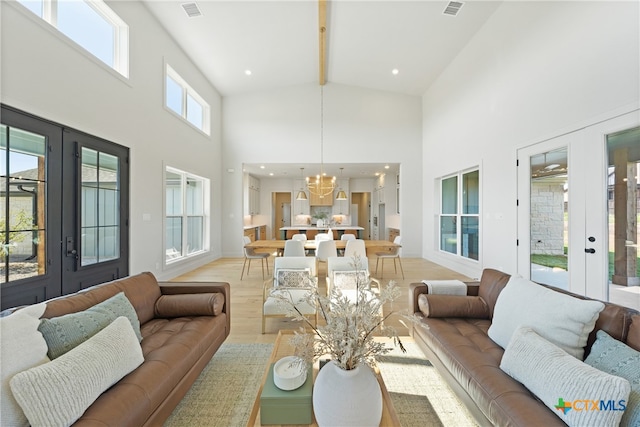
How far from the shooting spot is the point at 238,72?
6.46m

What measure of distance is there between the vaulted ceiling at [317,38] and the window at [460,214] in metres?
2.62

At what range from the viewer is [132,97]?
4059 mm

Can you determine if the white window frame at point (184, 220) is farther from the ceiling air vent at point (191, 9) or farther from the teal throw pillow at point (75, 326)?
the teal throw pillow at point (75, 326)

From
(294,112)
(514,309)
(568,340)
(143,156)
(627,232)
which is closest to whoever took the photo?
(568,340)

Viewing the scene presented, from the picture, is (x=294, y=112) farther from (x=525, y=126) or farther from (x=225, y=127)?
(x=525, y=126)

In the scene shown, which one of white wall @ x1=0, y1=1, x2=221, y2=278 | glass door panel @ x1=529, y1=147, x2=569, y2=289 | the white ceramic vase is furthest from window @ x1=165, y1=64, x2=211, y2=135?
glass door panel @ x1=529, y1=147, x2=569, y2=289

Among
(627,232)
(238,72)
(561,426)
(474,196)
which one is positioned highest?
(238,72)

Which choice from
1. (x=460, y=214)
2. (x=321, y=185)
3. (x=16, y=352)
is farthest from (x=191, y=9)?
(x=460, y=214)

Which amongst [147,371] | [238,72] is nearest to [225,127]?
[238,72]

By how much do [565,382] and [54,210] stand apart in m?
4.24

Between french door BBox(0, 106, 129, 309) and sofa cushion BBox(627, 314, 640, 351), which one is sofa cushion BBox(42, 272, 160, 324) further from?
sofa cushion BBox(627, 314, 640, 351)

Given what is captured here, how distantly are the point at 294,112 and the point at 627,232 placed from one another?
680cm

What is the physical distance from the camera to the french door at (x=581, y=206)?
8.55 ft

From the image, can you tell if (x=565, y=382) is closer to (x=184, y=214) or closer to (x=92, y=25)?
(x=92, y=25)
